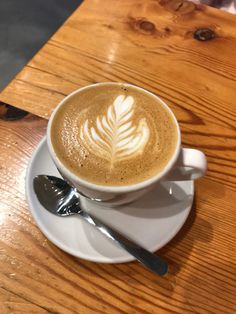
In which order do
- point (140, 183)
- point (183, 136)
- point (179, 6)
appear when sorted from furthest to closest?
point (179, 6) → point (183, 136) → point (140, 183)

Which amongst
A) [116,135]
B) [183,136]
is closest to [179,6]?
[183,136]

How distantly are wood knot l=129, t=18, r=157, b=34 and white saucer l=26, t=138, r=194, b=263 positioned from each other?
476mm

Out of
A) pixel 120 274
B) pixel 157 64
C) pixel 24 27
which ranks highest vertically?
pixel 157 64

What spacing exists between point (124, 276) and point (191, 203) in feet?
0.56

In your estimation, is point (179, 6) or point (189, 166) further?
point (179, 6)

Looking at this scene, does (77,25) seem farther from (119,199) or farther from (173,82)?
(119,199)

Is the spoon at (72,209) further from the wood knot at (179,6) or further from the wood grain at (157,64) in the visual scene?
the wood knot at (179,6)

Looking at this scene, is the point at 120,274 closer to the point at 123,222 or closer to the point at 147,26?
the point at 123,222

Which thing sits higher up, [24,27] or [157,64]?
[157,64]

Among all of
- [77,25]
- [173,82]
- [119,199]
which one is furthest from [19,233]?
[77,25]

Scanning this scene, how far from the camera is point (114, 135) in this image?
63cm

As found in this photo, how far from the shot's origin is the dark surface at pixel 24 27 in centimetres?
180

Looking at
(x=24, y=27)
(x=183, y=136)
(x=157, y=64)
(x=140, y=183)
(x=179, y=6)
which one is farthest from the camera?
(x=24, y=27)

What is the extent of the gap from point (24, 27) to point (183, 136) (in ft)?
4.76
